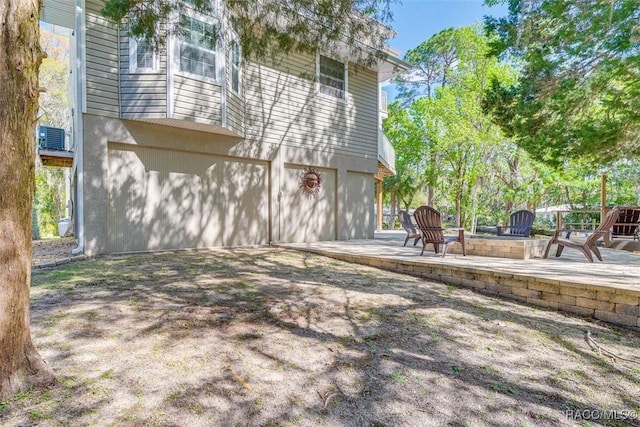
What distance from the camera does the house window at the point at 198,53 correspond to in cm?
673

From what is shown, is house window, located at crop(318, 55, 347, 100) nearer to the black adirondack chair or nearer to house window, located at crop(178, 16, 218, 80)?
house window, located at crop(178, 16, 218, 80)

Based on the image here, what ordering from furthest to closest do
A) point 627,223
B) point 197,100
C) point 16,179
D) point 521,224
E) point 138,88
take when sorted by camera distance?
point 627,223 → point 521,224 → point 197,100 → point 138,88 → point 16,179

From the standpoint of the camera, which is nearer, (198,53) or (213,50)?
(198,53)

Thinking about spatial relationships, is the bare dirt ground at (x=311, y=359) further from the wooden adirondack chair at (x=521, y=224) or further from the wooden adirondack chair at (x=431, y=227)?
the wooden adirondack chair at (x=521, y=224)

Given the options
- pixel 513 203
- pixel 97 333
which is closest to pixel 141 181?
pixel 97 333

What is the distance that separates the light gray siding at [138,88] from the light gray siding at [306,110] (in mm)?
2125

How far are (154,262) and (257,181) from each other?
11.6 feet

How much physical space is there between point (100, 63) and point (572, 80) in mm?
9379

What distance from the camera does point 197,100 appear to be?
6.90 meters

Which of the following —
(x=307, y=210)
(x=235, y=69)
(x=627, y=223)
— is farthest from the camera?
(x=307, y=210)

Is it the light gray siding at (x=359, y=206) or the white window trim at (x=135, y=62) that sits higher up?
the white window trim at (x=135, y=62)

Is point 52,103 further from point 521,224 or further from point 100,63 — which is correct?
point 521,224

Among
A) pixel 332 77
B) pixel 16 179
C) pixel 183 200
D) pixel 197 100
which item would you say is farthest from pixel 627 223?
pixel 16 179

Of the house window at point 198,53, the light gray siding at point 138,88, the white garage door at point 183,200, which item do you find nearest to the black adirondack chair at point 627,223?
the white garage door at point 183,200
